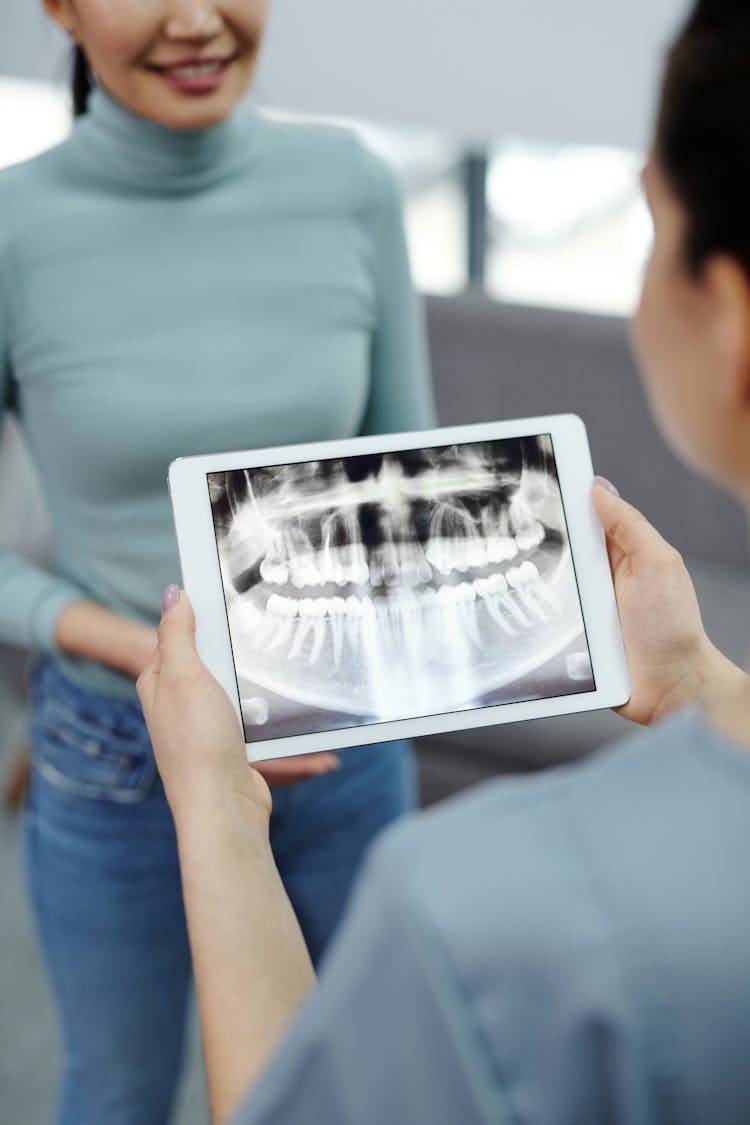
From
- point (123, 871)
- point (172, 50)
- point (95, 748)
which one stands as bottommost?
point (123, 871)

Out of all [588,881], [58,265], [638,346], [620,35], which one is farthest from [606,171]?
[588,881]

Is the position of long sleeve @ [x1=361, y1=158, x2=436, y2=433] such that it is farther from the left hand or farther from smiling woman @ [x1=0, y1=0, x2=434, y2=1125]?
the left hand

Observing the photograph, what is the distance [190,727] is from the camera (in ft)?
2.44

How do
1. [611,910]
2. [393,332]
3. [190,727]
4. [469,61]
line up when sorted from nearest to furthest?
[611,910], [190,727], [393,332], [469,61]

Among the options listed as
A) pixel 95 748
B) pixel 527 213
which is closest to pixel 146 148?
pixel 95 748

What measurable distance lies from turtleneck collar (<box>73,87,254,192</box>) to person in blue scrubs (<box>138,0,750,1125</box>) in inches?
22.2

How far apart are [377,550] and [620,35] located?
1171mm

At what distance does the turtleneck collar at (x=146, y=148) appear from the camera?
0.96 metres

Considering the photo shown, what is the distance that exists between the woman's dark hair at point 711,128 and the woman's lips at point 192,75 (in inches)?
22.1

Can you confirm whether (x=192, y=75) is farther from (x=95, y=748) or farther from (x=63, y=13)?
(x=95, y=748)

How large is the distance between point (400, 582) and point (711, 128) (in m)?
0.47

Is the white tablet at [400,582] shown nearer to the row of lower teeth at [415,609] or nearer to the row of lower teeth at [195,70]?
the row of lower teeth at [415,609]

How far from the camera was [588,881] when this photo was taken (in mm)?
421

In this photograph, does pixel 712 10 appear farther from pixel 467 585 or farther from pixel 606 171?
pixel 606 171
